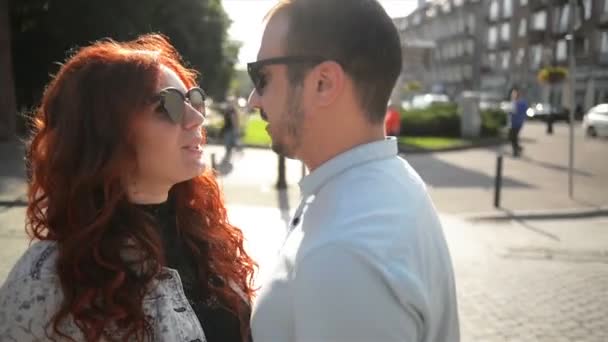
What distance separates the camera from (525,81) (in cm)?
5944

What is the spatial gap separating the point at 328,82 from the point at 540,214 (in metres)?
9.18

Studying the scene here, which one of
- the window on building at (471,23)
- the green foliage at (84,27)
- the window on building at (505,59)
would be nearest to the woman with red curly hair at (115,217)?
the green foliage at (84,27)

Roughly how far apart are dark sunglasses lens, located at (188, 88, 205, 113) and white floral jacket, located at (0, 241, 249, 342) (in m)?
0.61

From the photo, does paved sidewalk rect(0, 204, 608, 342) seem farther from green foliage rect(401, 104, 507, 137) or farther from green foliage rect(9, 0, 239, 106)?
green foliage rect(401, 104, 507, 137)

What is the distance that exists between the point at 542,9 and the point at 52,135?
203 feet

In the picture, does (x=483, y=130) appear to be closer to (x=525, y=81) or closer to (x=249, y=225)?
(x=249, y=225)

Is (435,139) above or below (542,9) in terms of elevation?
below

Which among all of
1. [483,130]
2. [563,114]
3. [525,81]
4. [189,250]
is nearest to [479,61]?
[525,81]

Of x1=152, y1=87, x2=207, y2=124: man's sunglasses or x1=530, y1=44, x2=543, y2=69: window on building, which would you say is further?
x1=530, y1=44, x2=543, y2=69: window on building

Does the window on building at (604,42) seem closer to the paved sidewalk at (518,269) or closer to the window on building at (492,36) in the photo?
the window on building at (492,36)

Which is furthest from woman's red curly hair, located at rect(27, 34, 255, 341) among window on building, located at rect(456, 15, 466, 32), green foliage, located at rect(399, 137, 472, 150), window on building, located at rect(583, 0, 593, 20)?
window on building, located at rect(456, 15, 466, 32)

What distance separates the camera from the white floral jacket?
1.61m

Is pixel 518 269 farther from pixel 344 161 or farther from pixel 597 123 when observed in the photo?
pixel 597 123

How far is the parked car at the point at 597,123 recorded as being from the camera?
24562 mm
